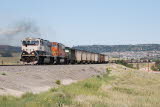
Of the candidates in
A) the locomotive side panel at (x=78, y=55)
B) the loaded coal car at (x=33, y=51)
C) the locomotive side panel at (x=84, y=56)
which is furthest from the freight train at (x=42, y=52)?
the locomotive side panel at (x=84, y=56)

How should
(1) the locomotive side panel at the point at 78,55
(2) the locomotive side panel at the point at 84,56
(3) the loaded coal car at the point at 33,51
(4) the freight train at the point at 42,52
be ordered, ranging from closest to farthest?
(3) the loaded coal car at the point at 33,51
(4) the freight train at the point at 42,52
(1) the locomotive side panel at the point at 78,55
(2) the locomotive side panel at the point at 84,56

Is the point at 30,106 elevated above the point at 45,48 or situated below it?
below

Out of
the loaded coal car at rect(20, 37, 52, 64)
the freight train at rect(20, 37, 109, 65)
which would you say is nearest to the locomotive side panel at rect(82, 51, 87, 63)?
the freight train at rect(20, 37, 109, 65)

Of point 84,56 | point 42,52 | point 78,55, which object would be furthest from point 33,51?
point 84,56

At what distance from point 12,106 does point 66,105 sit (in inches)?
105

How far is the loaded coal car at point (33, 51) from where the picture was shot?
4175cm

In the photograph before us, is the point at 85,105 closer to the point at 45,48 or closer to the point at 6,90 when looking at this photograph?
the point at 6,90

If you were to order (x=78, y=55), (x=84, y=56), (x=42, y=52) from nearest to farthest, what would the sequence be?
(x=42, y=52)
(x=78, y=55)
(x=84, y=56)

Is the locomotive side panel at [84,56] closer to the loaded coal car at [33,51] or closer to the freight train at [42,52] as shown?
the freight train at [42,52]

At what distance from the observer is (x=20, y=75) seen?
26.8 metres

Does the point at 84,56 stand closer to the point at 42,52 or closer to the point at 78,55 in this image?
the point at 78,55

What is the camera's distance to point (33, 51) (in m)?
41.8

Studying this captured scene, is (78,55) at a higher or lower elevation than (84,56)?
higher

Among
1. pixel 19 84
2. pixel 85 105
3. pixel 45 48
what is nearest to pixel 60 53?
pixel 45 48
